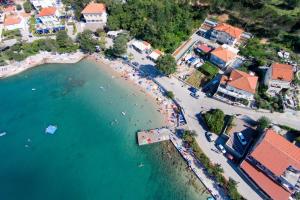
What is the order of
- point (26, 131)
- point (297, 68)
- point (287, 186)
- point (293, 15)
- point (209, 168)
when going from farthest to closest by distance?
point (293, 15) → point (297, 68) → point (26, 131) → point (209, 168) → point (287, 186)

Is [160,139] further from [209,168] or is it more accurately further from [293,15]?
[293,15]

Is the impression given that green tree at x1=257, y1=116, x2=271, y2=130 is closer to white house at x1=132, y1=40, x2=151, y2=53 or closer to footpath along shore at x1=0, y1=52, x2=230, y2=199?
footpath along shore at x1=0, y1=52, x2=230, y2=199

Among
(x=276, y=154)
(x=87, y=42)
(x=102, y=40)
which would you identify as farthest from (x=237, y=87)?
(x=87, y=42)

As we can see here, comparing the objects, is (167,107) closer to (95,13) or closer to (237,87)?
(237,87)

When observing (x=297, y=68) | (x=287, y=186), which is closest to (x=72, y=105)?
(x=287, y=186)

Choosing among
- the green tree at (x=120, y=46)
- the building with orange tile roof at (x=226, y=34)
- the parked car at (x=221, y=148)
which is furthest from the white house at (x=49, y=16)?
the parked car at (x=221, y=148)

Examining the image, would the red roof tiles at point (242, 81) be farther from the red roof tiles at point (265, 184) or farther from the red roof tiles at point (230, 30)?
the red roof tiles at point (265, 184)
